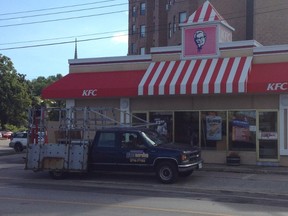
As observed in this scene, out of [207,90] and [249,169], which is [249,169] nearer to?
[249,169]

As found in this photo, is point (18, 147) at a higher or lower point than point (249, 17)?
lower

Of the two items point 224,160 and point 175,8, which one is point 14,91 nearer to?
point 175,8

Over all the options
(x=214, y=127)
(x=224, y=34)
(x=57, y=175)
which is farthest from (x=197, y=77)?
(x=57, y=175)

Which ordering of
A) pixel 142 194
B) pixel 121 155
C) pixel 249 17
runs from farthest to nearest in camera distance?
pixel 249 17 < pixel 121 155 < pixel 142 194

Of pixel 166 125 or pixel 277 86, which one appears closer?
pixel 277 86

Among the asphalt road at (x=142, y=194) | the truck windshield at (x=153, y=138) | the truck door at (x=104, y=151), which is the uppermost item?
the truck windshield at (x=153, y=138)

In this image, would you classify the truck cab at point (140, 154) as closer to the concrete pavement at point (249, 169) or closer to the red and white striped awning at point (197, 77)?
the concrete pavement at point (249, 169)

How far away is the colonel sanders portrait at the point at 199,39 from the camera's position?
67.7 ft

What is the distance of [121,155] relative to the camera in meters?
15.0

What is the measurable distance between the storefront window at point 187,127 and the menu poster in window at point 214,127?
529 millimetres

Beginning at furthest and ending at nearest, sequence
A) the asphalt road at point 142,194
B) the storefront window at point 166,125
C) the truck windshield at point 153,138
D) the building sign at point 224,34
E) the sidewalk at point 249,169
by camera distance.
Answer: the storefront window at point 166,125
the building sign at point 224,34
the sidewalk at point 249,169
the truck windshield at point 153,138
the asphalt road at point 142,194

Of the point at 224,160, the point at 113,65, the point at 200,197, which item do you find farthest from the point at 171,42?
the point at 200,197

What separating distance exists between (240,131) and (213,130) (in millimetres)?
1254

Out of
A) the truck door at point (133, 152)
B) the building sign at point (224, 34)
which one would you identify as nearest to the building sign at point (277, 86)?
the building sign at point (224, 34)
